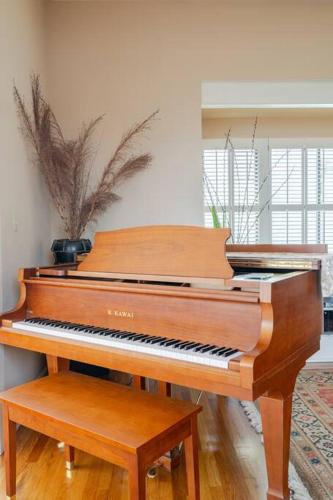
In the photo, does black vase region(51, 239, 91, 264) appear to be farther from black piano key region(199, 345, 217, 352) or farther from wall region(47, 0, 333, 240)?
black piano key region(199, 345, 217, 352)

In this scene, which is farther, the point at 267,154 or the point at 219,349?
the point at 267,154

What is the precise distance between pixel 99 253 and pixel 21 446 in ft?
3.99

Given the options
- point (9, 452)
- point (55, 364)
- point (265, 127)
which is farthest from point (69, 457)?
point (265, 127)

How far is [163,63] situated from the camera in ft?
10.8

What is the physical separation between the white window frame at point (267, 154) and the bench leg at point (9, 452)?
3.74 metres

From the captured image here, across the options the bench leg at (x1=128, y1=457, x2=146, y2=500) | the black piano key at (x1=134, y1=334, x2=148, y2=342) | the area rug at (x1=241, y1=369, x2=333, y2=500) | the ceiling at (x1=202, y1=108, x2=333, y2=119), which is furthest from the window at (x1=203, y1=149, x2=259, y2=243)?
the bench leg at (x1=128, y1=457, x2=146, y2=500)

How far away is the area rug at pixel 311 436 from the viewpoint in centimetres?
189

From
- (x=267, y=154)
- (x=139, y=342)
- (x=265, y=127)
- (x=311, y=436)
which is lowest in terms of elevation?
(x=311, y=436)

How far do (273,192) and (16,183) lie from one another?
3300mm

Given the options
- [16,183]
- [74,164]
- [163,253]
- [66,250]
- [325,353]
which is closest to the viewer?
[163,253]

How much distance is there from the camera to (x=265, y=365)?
142 cm

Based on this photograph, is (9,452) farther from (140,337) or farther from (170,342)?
(170,342)

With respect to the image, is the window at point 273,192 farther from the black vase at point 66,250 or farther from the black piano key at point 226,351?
the black piano key at point 226,351

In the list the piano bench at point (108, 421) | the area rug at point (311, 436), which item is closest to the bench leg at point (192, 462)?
the piano bench at point (108, 421)
